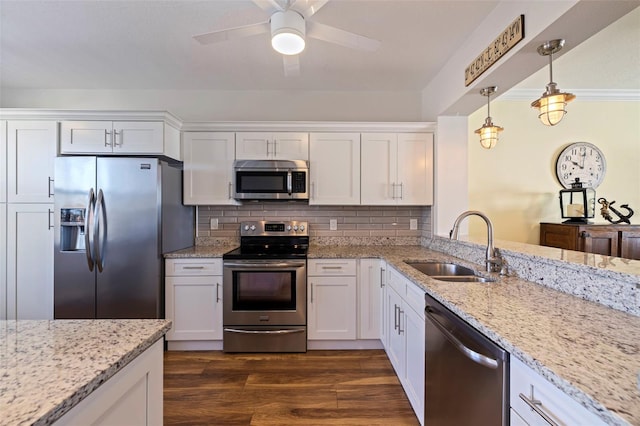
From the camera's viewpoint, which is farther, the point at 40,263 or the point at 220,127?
the point at 220,127

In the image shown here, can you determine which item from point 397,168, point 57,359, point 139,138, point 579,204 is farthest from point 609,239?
point 139,138

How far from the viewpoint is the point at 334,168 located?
9.62 ft

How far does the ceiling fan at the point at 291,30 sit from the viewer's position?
1.48 m

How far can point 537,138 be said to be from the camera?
11.5 feet

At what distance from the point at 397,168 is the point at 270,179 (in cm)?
129

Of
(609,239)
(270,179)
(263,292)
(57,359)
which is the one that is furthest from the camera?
(609,239)

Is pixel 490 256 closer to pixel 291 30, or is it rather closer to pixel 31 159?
pixel 291 30

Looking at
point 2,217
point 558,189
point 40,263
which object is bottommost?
point 40,263

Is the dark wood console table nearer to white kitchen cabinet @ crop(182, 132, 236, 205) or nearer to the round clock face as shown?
the round clock face

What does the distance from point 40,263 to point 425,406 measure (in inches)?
129

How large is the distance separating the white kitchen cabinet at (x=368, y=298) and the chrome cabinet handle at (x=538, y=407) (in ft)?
5.91

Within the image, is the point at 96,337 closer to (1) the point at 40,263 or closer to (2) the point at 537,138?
(1) the point at 40,263

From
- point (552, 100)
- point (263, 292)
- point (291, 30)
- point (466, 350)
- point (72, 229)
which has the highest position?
point (291, 30)

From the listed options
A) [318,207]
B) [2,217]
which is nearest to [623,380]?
[318,207]
